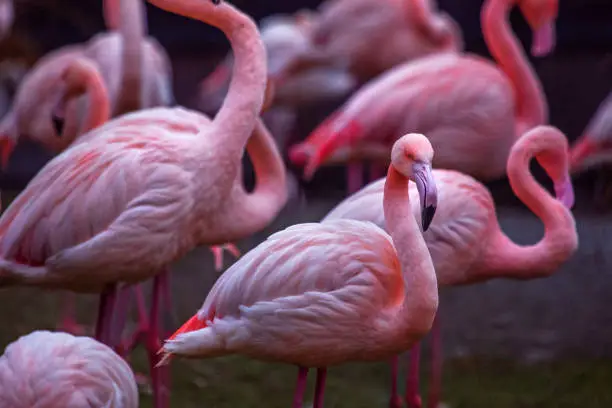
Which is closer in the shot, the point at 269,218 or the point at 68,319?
the point at 269,218

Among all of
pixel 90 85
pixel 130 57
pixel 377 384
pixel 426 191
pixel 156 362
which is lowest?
pixel 377 384

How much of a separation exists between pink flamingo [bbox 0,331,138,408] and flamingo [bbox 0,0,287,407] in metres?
0.54

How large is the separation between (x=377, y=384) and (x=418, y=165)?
6.34 ft

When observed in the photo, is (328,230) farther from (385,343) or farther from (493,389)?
(493,389)

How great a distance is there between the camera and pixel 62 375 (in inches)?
116

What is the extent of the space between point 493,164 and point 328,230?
217 cm

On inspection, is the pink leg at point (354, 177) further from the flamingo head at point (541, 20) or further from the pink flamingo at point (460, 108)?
the flamingo head at point (541, 20)

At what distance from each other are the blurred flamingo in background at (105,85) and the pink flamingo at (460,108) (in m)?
0.89

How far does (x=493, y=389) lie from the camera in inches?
182

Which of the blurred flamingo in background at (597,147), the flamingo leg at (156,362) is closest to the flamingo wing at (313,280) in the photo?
the flamingo leg at (156,362)

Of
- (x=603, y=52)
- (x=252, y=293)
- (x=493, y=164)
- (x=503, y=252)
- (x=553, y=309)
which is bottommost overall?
(x=603, y=52)

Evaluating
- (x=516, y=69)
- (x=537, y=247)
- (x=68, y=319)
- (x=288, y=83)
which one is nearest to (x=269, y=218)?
(x=537, y=247)

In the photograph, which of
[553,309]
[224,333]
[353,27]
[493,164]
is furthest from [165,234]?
[353,27]

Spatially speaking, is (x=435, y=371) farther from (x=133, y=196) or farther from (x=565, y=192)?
(x=133, y=196)
